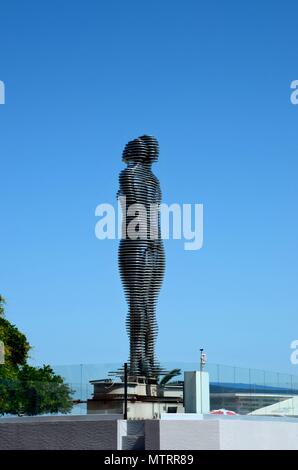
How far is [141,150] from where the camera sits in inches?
2473

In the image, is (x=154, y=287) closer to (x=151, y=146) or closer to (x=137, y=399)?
(x=151, y=146)

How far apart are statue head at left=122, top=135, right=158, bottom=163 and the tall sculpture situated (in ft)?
4.87

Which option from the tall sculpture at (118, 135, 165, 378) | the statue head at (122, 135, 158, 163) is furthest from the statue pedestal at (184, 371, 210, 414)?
the statue head at (122, 135, 158, 163)

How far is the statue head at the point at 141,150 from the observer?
6275 centimetres

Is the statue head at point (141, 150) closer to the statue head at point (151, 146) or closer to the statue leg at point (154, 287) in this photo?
the statue head at point (151, 146)

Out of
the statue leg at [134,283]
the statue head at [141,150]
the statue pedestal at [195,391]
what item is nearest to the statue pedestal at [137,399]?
the statue pedestal at [195,391]

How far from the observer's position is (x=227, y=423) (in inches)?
1292

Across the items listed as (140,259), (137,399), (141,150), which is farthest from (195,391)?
(141,150)

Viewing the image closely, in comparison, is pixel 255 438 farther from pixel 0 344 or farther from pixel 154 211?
pixel 0 344

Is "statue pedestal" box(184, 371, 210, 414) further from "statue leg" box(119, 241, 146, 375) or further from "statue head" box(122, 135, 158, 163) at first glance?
"statue head" box(122, 135, 158, 163)

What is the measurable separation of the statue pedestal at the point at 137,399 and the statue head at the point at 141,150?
17021 millimetres
